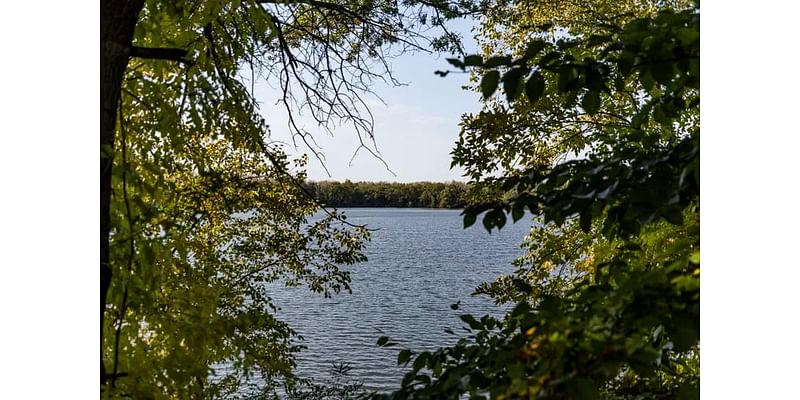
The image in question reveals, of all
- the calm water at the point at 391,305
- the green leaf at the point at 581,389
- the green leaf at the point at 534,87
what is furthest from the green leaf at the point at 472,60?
the calm water at the point at 391,305

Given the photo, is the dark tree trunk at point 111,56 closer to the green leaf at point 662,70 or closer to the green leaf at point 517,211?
the green leaf at point 517,211

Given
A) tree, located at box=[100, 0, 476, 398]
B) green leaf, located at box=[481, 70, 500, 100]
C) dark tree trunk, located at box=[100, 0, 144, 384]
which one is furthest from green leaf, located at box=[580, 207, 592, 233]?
dark tree trunk, located at box=[100, 0, 144, 384]

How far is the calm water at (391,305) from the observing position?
961cm

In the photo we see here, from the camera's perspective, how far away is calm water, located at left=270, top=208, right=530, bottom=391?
9.61 metres

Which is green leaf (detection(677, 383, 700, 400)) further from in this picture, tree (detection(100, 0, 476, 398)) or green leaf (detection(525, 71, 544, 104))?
tree (detection(100, 0, 476, 398))

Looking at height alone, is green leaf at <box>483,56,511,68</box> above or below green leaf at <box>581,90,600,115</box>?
above

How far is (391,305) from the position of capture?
1273 cm

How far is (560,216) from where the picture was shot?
4.70 feet

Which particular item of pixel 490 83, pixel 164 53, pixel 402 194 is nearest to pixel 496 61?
pixel 490 83

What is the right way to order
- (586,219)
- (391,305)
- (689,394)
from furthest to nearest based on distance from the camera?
1. (391,305)
2. (586,219)
3. (689,394)

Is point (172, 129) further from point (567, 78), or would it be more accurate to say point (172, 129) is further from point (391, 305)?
point (391, 305)
